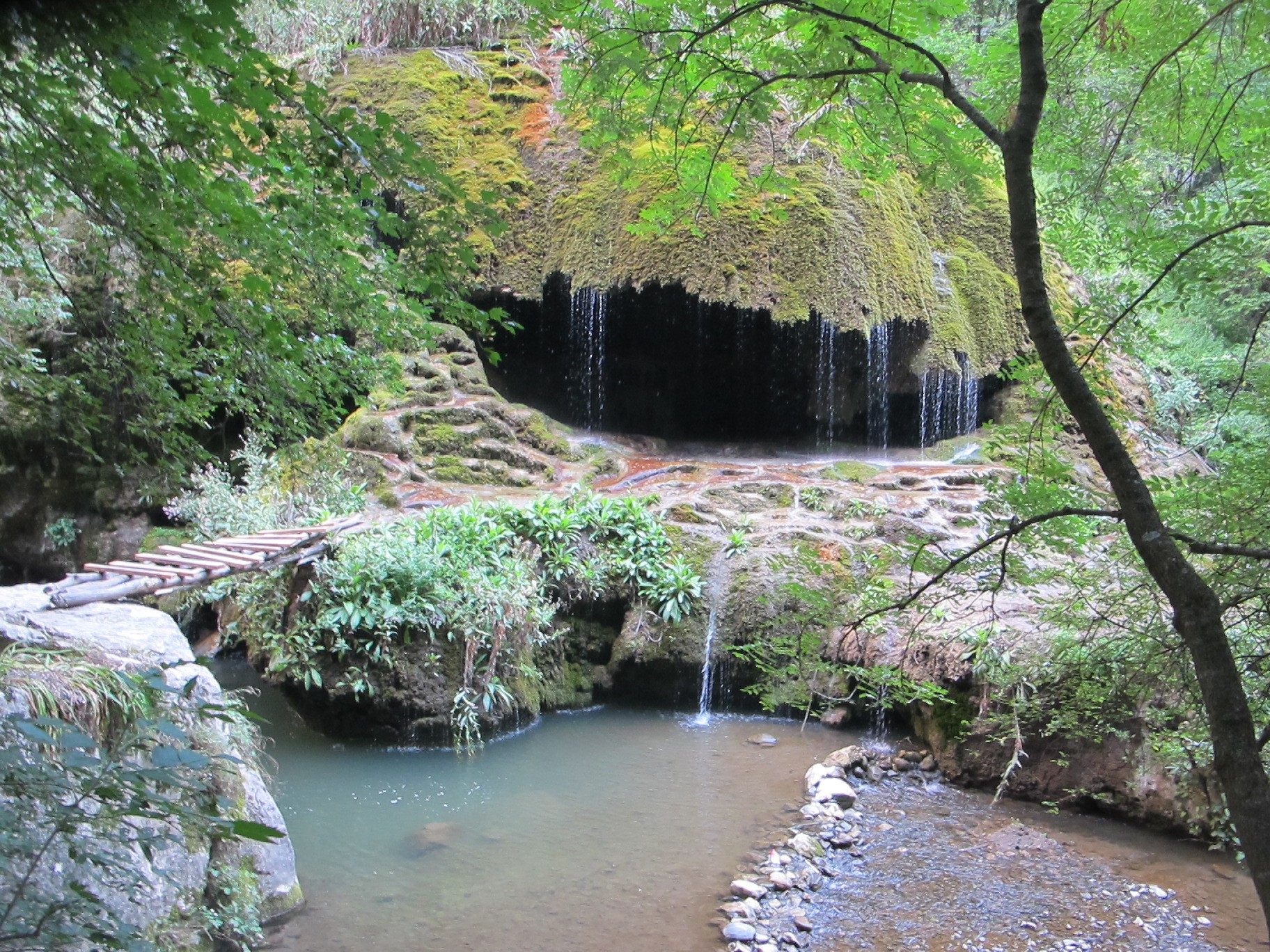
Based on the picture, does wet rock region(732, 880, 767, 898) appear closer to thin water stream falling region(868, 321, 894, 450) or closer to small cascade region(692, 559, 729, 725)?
small cascade region(692, 559, 729, 725)

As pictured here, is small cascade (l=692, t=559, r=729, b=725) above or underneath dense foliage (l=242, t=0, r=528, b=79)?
underneath

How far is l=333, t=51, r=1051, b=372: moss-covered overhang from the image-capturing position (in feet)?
35.3

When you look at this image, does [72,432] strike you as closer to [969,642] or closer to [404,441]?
[969,642]

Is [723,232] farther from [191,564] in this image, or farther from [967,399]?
[191,564]

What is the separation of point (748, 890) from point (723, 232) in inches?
320

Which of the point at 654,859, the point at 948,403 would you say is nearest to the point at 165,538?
the point at 654,859

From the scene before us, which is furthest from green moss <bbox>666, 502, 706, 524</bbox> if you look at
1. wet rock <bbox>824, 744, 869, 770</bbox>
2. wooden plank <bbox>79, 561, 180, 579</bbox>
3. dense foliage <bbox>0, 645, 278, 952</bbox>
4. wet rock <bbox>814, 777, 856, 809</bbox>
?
dense foliage <bbox>0, 645, 278, 952</bbox>

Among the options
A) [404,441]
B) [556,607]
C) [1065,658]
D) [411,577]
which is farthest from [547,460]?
[1065,658]

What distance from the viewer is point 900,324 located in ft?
36.9

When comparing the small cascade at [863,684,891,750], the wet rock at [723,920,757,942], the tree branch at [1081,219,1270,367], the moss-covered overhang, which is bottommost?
the wet rock at [723,920,757,942]

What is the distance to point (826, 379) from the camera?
37.7 ft

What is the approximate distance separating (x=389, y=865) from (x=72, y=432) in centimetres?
293

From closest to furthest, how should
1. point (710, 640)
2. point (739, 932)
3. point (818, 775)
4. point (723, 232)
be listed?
point (739, 932) < point (818, 775) < point (710, 640) < point (723, 232)

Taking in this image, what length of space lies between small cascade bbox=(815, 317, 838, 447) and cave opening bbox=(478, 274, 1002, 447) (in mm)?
15
